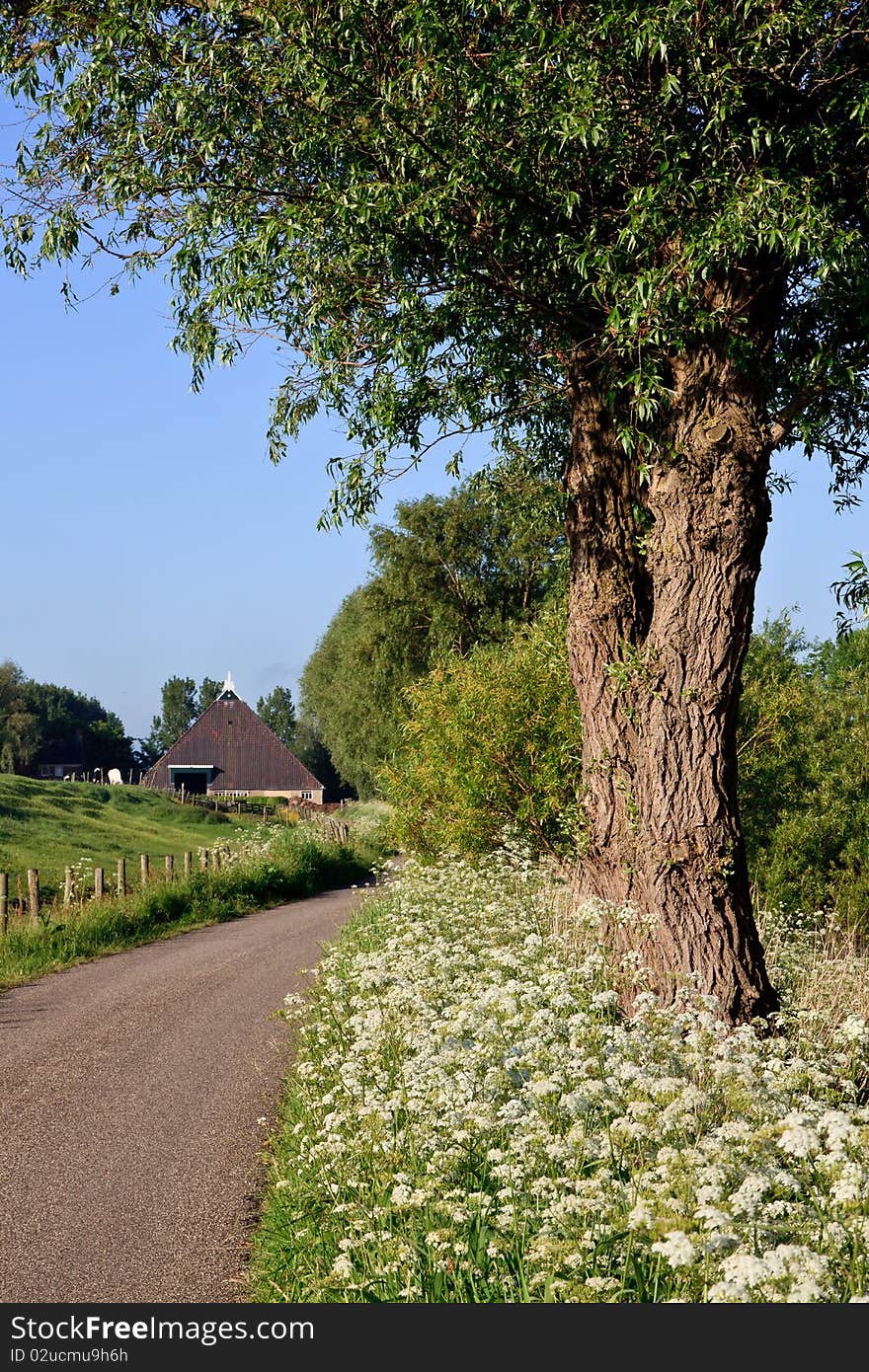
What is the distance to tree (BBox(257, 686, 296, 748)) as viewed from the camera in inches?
5846

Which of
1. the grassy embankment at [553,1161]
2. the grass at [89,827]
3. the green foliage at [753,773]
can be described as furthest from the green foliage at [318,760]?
the grassy embankment at [553,1161]

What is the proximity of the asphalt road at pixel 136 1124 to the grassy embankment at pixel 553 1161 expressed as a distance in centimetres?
34

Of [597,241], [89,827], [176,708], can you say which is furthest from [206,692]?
[597,241]

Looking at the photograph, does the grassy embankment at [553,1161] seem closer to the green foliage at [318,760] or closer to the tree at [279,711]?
the green foliage at [318,760]

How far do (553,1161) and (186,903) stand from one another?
15.4 metres

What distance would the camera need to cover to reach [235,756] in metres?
69.6

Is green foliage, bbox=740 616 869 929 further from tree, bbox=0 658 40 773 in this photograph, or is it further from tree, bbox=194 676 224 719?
tree, bbox=194 676 224 719

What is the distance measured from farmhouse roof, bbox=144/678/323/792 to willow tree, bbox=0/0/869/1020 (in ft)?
194

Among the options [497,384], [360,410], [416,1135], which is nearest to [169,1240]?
[416,1135]

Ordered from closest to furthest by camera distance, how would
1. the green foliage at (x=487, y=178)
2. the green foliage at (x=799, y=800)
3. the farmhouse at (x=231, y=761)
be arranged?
1. the green foliage at (x=487, y=178)
2. the green foliage at (x=799, y=800)
3. the farmhouse at (x=231, y=761)

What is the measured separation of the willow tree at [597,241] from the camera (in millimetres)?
8312

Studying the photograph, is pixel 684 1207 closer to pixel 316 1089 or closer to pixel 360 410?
pixel 316 1089

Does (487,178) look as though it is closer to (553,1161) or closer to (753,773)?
(553,1161)

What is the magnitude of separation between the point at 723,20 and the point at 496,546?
3020 centimetres
